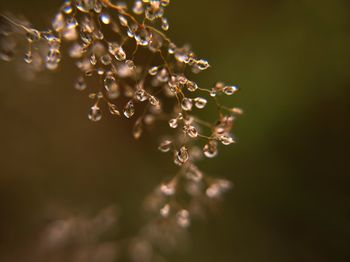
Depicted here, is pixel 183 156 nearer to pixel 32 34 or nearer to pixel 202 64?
pixel 202 64

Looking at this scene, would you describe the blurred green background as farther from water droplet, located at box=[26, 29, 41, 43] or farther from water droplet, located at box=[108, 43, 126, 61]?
water droplet, located at box=[108, 43, 126, 61]

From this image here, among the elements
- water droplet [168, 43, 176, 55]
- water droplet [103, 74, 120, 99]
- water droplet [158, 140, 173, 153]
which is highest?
water droplet [168, 43, 176, 55]

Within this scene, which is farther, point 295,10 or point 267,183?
point 267,183

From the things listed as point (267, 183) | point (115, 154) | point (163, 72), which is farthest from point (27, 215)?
point (163, 72)

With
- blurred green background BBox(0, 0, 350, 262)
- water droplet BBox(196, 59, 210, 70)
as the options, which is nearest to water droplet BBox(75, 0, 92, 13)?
water droplet BBox(196, 59, 210, 70)

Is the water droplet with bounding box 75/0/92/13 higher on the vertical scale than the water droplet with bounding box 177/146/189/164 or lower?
higher

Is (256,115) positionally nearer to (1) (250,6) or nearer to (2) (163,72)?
(1) (250,6)

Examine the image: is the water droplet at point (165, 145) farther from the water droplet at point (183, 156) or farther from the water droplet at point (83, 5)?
the water droplet at point (83, 5)

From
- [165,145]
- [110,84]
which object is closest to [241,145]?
[165,145]

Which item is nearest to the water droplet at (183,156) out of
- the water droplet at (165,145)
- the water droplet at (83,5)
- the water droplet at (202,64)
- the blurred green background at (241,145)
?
the water droplet at (165,145)
